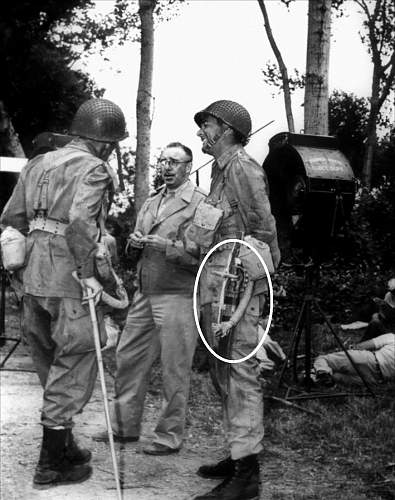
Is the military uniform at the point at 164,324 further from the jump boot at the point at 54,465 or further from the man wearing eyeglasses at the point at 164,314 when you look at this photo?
the jump boot at the point at 54,465

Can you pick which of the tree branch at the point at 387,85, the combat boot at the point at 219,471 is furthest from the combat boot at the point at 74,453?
Result: the tree branch at the point at 387,85

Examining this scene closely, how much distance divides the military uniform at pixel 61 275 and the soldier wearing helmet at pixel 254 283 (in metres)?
0.69

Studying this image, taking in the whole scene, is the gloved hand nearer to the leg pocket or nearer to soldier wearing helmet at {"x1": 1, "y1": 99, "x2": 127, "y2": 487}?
soldier wearing helmet at {"x1": 1, "y1": 99, "x2": 127, "y2": 487}

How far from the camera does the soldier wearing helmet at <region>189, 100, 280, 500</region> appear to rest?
4371mm

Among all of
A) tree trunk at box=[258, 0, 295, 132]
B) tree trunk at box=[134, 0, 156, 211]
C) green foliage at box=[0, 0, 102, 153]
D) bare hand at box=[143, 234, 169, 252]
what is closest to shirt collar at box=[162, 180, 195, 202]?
bare hand at box=[143, 234, 169, 252]

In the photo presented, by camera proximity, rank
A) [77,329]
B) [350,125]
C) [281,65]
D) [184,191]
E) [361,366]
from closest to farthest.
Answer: [77,329], [184,191], [361,366], [281,65], [350,125]

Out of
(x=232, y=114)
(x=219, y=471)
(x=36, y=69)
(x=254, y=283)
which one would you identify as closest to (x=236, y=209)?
(x=254, y=283)

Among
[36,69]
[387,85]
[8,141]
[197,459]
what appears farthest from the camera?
[387,85]

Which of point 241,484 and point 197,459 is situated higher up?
point 241,484

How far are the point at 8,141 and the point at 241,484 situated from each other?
48.1 feet

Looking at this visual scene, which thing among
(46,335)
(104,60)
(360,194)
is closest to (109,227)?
(360,194)

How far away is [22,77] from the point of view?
21516 mm

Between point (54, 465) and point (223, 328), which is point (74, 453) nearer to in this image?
point (54, 465)

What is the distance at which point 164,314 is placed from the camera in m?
5.45
